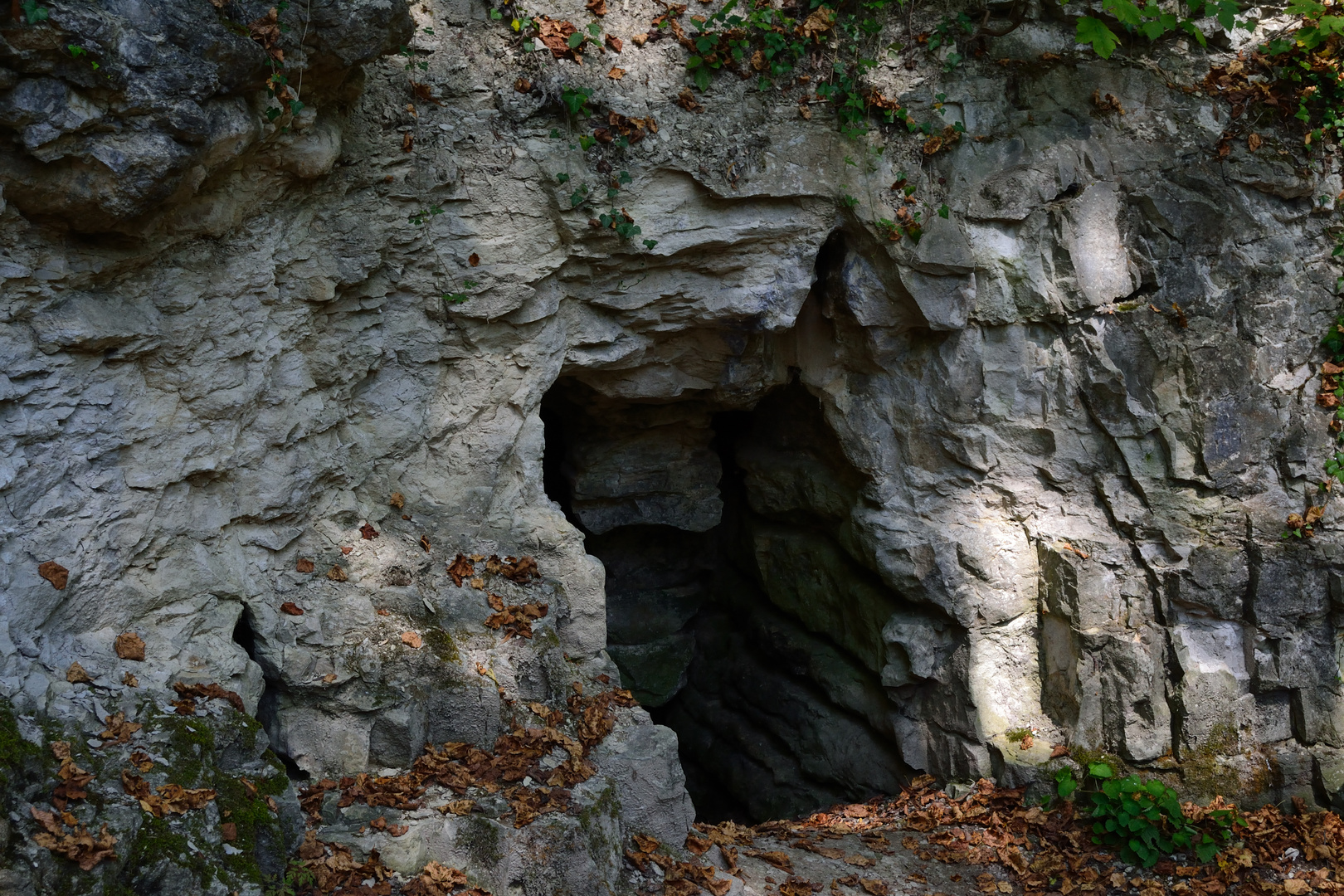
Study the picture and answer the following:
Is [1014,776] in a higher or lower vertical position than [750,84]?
lower

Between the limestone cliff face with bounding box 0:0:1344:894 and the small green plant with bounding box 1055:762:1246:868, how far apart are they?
0.27m

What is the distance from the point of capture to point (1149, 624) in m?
5.73

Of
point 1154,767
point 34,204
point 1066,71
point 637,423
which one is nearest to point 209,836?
point 34,204

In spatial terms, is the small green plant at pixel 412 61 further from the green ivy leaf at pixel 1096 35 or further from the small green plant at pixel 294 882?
the small green plant at pixel 294 882

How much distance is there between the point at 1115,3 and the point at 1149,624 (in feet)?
11.3

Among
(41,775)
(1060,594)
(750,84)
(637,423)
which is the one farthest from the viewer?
(637,423)

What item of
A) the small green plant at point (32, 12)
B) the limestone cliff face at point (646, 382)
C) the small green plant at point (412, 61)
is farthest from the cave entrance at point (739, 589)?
the small green plant at point (32, 12)

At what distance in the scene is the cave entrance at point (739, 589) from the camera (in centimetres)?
691

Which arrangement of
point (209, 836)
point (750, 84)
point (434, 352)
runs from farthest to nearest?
point (750, 84) → point (434, 352) → point (209, 836)

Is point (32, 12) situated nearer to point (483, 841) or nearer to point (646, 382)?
point (483, 841)

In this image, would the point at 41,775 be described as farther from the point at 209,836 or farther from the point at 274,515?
the point at 274,515

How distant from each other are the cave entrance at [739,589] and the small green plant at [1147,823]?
139 cm

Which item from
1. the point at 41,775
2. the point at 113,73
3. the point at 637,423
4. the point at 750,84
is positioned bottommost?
the point at 41,775

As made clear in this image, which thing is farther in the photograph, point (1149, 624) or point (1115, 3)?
point (1149, 624)
